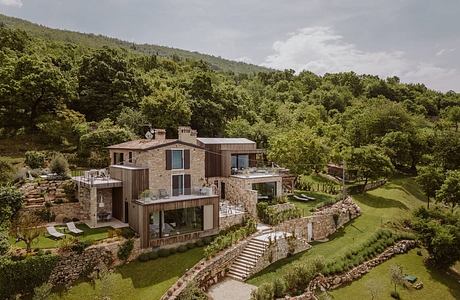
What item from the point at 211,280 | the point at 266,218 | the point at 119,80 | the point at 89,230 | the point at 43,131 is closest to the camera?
the point at 211,280

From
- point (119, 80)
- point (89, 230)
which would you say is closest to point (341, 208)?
point (89, 230)

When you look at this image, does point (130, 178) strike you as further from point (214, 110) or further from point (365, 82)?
point (365, 82)

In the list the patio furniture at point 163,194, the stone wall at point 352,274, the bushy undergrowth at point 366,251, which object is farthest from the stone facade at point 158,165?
the bushy undergrowth at point 366,251

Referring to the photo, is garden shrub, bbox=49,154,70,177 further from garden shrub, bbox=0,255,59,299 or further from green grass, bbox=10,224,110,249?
garden shrub, bbox=0,255,59,299

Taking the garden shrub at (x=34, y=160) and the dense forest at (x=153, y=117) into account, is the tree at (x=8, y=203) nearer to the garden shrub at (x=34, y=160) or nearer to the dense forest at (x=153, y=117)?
the garden shrub at (x=34, y=160)

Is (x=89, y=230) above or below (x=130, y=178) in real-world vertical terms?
below

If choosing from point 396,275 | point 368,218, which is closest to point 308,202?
point 368,218
